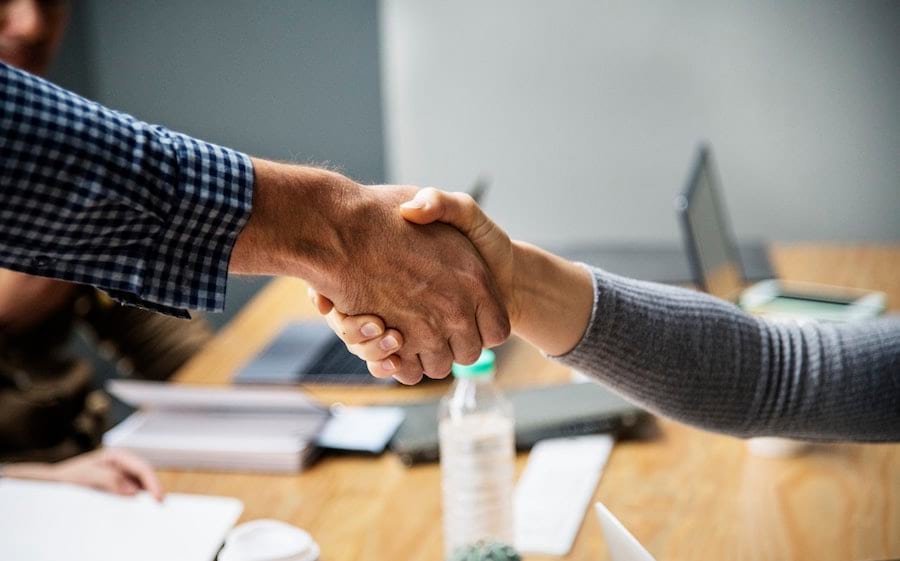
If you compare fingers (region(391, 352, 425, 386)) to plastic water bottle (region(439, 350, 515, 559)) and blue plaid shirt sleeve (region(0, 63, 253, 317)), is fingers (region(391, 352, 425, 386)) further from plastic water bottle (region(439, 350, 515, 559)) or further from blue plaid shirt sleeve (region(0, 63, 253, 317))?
blue plaid shirt sleeve (region(0, 63, 253, 317))

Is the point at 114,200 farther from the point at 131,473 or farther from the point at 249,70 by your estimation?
the point at 249,70

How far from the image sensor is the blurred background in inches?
102

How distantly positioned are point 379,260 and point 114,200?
317 mm

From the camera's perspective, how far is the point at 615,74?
2.71 metres

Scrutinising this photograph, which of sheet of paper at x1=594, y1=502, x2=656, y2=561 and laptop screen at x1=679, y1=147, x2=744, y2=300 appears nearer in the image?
sheet of paper at x1=594, y1=502, x2=656, y2=561

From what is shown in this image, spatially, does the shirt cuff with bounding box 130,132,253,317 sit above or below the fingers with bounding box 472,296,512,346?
above

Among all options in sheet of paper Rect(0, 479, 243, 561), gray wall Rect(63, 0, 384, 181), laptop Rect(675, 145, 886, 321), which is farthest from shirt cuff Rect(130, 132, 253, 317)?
gray wall Rect(63, 0, 384, 181)

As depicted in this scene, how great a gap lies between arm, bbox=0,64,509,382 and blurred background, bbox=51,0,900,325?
156 cm

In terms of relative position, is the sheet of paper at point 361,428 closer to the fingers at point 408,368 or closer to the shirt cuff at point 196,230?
the fingers at point 408,368

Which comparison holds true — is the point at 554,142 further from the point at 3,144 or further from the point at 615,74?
the point at 3,144

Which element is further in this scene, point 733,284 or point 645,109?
point 645,109

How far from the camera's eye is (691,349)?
3.64 ft

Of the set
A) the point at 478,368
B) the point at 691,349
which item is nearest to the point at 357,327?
the point at 478,368

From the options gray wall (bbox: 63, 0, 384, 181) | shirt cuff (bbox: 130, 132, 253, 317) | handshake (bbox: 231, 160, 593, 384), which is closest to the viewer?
shirt cuff (bbox: 130, 132, 253, 317)
